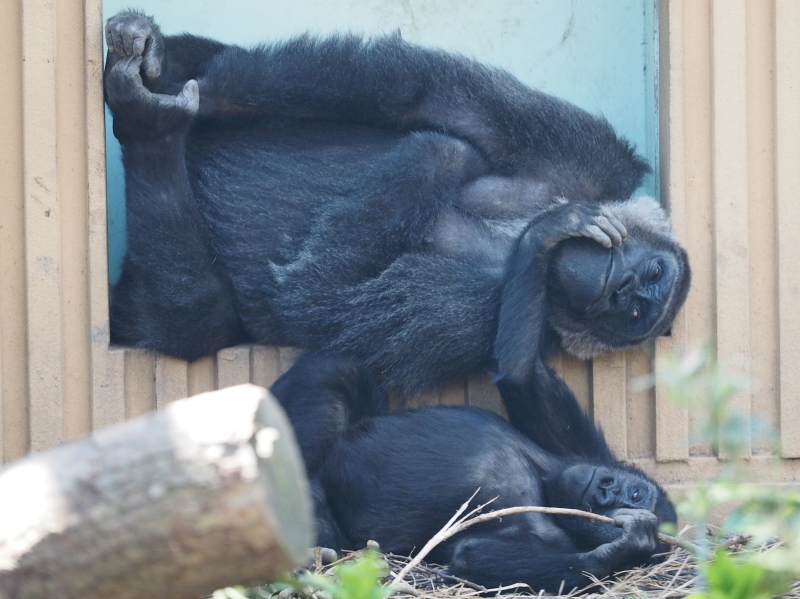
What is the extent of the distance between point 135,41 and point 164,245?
64 centimetres

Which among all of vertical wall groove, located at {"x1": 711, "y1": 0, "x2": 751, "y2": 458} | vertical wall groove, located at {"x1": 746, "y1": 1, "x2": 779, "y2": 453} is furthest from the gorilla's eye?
vertical wall groove, located at {"x1": 746, "y1": 1, "x2": 779, "y2": 453}

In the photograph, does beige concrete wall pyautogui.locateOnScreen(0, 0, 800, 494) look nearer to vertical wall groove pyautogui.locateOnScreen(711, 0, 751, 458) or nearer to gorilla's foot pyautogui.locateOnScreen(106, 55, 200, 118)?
vertical wall groove pyautogui.locateOnScreen(711, 0, 751, 458)

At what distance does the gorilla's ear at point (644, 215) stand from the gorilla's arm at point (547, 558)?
1.07m

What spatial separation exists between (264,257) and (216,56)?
2.30 feet

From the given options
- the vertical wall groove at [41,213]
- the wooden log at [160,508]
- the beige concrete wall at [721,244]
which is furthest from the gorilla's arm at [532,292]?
the wooden log at [160,508]

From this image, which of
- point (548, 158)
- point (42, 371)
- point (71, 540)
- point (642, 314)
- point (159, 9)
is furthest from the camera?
point (159, 9)

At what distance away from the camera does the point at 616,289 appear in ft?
11.2

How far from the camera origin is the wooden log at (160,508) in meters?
1.31

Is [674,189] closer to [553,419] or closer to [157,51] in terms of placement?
[553,419]

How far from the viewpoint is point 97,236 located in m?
3.24

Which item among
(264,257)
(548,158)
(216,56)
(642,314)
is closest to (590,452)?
(642,314)

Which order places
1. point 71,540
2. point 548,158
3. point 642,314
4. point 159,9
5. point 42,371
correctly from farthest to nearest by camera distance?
1. point 159,9
2. point 548,158
3. point 642,314
4. point 42,371
5. point 71,540

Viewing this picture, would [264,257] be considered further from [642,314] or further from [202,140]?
[642,314]

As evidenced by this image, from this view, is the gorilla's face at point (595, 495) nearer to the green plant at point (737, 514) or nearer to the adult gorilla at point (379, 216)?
the adult gorilla at point (379, 216)
